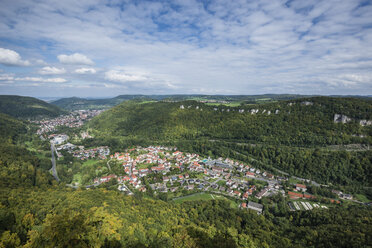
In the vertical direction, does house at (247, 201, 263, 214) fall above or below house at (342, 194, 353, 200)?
above

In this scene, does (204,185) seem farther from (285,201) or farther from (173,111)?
(173,111)

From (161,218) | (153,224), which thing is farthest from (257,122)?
(153,224)

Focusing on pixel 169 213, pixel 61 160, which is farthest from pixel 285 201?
pixel 61 160

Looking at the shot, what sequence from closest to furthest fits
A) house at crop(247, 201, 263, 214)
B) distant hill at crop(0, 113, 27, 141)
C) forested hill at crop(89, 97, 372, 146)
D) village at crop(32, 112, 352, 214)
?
house at crop(247, 201, 263, 214) < village at crop(32, 112, 352, 214) < forested hill at crop(89, 97, 372, 146) < distant hill at crop(0, 113, 27, 141)

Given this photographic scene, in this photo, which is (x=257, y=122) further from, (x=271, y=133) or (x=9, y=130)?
(x=9, y=130)

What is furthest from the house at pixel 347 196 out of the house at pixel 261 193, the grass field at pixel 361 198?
the house at pixel 261 193

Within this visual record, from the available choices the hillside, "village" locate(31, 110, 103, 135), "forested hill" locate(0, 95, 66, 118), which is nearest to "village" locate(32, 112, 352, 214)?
the hillside

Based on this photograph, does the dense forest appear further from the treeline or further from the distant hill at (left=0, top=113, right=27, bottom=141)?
the distant hill at (left=0, top=113, right=27, bottom=141)

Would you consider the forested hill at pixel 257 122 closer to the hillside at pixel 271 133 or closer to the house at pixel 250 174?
the hillside at pixel 271 133

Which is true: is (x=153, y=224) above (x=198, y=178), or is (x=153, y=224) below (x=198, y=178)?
above

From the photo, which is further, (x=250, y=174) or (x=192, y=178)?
(x=250, y=174)
